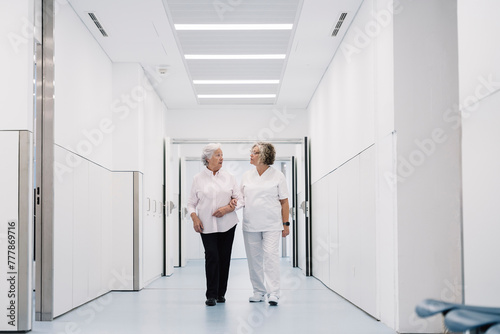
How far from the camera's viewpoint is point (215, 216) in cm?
566

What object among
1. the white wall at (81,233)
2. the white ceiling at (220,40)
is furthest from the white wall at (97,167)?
the white ceiling at (220,40)

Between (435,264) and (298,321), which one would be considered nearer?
(435,264)

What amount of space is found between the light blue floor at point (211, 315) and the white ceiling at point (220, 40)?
9.20 ft

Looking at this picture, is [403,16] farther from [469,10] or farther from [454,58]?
[469,10]

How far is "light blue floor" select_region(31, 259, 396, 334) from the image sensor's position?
14.1 feet

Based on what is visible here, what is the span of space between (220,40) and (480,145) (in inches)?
173

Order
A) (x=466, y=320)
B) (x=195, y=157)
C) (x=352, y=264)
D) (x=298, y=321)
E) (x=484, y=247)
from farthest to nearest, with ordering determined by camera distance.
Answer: (x=195, y=157) < (x=352, y=264) < (x=298, y=321) < (x=484, y=247) < (x=466, y=320)

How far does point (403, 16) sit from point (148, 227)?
5003 millimetres

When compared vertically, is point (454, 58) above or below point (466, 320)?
above

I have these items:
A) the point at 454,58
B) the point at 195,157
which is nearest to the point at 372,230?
the point at 454,58

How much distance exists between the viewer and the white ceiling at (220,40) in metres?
5.69

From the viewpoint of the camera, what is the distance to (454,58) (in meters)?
4.21

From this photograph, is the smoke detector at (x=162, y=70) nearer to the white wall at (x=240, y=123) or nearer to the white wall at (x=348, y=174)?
the white wall at (x=348, y=174)

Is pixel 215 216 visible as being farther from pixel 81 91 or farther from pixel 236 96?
pixel 236 96
